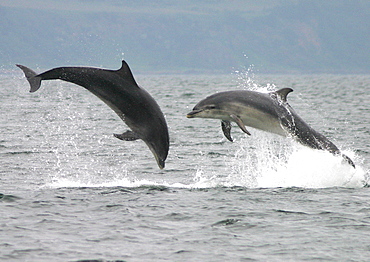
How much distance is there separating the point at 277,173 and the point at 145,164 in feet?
14.3

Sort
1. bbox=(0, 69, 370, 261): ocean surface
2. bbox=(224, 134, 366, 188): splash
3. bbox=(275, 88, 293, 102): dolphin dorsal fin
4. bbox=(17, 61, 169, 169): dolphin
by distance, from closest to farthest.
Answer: bbox=(0, 69, 370, 261): ocean surface
bbox=(17, 61, 169, 169): dolphin
bbox=(275, 88, 293, 102): dolphin dorsal fin
bbox=(224, 134, 366, 188): splash

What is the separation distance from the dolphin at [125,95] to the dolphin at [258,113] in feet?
3.14

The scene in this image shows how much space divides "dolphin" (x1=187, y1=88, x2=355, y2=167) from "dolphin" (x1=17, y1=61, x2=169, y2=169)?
96 cm

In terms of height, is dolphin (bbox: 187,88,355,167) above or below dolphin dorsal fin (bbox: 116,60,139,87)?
below

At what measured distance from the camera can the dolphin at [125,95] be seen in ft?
38.5

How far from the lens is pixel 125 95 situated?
11938mm

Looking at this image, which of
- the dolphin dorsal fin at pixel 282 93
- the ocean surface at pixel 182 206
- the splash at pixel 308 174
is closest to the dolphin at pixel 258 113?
the dolphin dorsal fin at pixel 282 93

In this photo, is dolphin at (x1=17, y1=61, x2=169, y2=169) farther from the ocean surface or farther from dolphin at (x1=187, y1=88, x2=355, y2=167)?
the ocean surface

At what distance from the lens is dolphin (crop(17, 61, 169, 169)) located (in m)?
11.7

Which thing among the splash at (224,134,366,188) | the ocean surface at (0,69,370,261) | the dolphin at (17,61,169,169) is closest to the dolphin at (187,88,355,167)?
the splash at (224,134,366,188)

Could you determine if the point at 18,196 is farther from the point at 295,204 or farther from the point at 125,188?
the point at 295,204

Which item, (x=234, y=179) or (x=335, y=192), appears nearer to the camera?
(x=335, y=192)

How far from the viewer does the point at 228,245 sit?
10.3 meters

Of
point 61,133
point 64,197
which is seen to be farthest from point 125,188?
point 61,133
